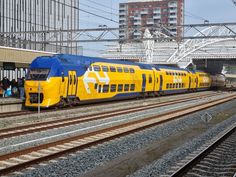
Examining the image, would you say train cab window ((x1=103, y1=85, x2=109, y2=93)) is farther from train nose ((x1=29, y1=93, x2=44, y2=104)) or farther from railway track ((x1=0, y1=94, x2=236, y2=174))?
railway track ((x1=0, y1=94, x2=236, y2=174))

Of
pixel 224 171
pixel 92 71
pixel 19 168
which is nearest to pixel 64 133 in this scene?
pixel 19 168

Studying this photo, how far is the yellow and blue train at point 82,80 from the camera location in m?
23.3

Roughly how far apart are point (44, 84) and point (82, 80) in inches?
131

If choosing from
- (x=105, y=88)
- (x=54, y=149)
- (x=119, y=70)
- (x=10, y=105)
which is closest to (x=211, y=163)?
(x=54, y=149)

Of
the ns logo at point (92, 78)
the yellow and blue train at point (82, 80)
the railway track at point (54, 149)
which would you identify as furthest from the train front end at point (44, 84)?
the railway track at point (54, 149)

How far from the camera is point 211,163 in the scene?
10.3 meters

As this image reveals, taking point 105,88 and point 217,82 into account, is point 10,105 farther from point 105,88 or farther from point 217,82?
point 217,82

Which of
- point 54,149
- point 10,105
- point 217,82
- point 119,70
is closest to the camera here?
point 54,149

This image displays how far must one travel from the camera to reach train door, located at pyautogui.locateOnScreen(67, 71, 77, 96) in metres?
24.4

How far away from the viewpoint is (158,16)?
597 ft

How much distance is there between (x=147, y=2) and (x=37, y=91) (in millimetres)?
162451

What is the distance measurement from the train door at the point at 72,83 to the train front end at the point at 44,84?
1.05m

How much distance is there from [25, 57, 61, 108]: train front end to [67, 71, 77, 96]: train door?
105 cm

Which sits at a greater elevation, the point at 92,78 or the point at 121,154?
the point at 92,78
